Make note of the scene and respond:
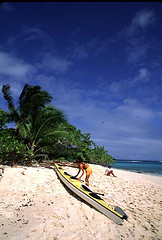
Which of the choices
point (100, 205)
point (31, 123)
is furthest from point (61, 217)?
point (31, 123)

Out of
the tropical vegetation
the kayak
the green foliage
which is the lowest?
the kayak

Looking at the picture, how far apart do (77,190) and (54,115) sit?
719 centimetres

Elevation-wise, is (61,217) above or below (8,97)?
below

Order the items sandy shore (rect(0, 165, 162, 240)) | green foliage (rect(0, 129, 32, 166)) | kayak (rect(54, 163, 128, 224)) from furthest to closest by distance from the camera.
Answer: green foliage (rect(0, 129, 32, 166)), kayak (rect(54, 163, 128, 224)), sandy shore (rect(0, 165, 162, 240))

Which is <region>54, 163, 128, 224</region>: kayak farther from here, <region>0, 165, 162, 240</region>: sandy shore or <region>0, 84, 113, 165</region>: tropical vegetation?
<region>0, 84, 113, 165</region>: tropical vegetation

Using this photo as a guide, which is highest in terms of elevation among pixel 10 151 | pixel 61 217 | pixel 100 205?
pixel 10 151

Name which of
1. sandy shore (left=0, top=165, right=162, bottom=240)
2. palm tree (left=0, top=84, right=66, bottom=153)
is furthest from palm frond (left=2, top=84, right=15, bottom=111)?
sandy shore (left=0, top=165, right=162, bottom=240)

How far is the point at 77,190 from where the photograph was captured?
5.41 meters

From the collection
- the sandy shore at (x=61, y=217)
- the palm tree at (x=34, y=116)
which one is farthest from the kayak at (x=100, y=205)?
the palm tree at (x=34, y=116)

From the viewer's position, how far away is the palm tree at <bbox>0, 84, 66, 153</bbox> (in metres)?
10.9

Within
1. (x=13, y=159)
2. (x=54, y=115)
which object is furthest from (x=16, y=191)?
(x=54, y=115)

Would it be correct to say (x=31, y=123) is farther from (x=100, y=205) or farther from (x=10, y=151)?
(x=100, y=205)

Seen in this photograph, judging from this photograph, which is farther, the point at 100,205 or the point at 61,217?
the point at 100,205

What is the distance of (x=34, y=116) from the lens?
12.1 meters
